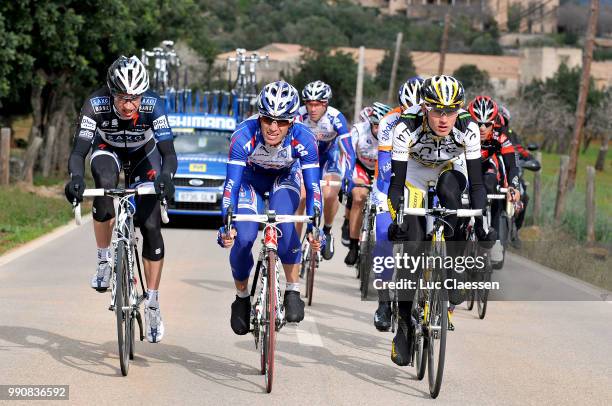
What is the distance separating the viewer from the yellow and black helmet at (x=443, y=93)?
28.4ft

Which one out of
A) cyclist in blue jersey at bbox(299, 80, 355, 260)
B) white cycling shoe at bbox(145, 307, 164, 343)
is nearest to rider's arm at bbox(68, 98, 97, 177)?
white cycling shoe at bbox(145, 307, 164, 343)

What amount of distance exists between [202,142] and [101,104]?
1483 cm

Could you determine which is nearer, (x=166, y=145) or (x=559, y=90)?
(x=166, y=145)

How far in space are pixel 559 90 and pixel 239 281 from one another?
330 feet

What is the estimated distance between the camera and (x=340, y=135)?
568 inches

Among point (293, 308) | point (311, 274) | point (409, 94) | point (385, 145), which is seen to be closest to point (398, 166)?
point (385, 145)

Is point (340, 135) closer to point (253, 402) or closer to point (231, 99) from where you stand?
point (253, 402)

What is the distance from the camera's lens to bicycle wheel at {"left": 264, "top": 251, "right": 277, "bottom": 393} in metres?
8.13

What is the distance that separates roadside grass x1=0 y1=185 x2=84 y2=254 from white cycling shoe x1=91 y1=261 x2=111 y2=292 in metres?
7.58

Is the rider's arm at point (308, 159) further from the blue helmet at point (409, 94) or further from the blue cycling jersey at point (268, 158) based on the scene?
the blue helmet at point (409, 94)

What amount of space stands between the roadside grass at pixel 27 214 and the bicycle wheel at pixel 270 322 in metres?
9.02

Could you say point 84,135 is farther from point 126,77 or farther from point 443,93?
point 443,93

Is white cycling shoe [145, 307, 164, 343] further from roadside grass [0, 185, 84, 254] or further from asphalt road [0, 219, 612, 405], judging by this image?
roadside grass [0, 185, 84, 254]

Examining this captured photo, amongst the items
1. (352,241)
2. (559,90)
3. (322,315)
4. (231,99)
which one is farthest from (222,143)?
(559,90)
